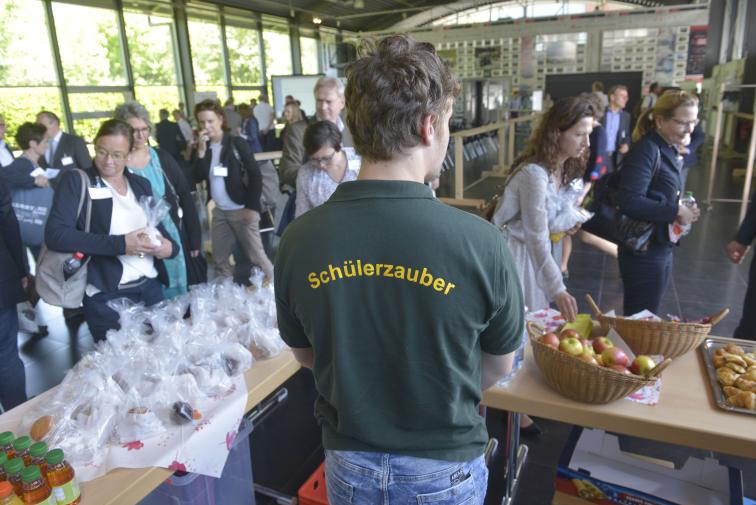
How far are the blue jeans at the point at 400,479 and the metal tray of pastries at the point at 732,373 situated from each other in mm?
888

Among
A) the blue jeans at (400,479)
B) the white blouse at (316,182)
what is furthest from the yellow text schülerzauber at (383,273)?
the white blouse at (316,182)

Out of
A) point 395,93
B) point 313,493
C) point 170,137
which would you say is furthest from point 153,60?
point 395,93

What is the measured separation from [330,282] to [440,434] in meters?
0.35

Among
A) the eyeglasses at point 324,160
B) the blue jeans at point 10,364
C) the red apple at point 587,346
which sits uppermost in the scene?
the eyeglasses at point 324,160

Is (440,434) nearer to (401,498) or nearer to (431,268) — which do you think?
(401,498)

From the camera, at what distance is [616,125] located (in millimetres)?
6152

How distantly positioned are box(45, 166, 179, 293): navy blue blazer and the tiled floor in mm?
1482

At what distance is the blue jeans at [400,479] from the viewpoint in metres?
0.96

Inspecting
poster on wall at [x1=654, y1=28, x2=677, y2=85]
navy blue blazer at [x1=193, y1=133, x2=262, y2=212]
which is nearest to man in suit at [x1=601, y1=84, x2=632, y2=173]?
navy blue blazer at [x1=193, y1=133, x2=262, y2=212]

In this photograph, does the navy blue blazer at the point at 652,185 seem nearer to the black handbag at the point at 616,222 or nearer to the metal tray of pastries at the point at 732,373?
the black handbag at the point at 616,222

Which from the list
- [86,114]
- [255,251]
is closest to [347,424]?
[255,251]

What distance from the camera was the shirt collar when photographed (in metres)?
0.84

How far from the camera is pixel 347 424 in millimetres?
953

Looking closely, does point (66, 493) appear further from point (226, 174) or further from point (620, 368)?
point (226, 174)
